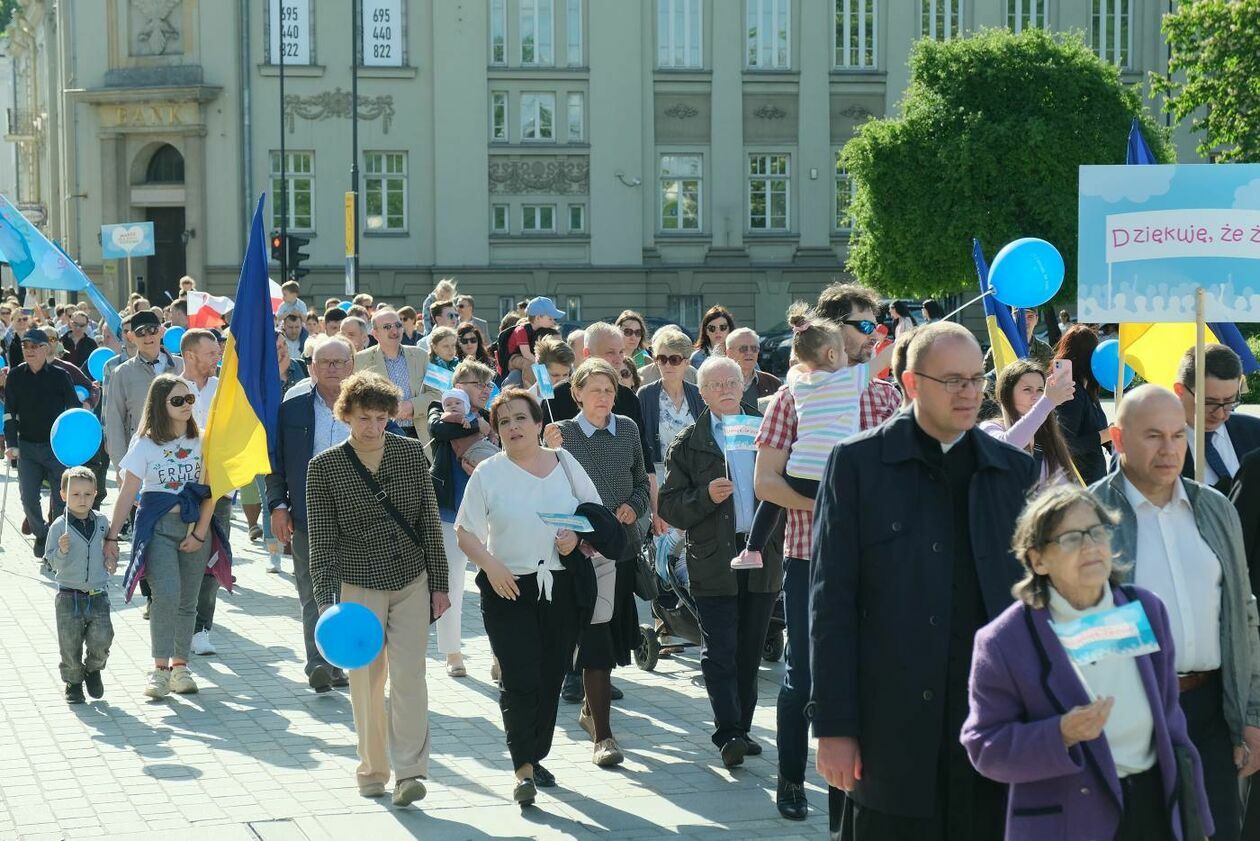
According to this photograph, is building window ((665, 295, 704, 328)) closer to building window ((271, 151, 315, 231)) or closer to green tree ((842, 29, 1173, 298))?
green tree ((842, 29, 1173, 298))

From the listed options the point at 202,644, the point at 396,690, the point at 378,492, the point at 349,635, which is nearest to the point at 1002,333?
the point at 378,492

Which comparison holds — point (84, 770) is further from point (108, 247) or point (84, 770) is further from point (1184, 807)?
point (108, 247)

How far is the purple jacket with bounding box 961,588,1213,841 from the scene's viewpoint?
14.7ft

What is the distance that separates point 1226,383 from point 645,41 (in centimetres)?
4461

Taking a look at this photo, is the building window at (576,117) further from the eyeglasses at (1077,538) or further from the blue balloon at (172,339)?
the eyeglasses at (1077,538)

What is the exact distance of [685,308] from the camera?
167 ft

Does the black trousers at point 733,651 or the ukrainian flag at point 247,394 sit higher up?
the ukrainian flag at point 247,394

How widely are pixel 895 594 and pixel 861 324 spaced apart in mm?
2865

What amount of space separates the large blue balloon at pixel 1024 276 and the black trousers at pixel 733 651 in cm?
180

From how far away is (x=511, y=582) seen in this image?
26.4 feet

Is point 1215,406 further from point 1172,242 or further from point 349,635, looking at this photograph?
point 349,635

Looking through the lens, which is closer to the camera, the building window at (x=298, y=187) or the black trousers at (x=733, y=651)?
the black trousers at (x=733, y=651)

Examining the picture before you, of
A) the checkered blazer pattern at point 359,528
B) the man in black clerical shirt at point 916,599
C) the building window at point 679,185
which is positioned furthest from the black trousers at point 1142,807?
the building window at point 679,185

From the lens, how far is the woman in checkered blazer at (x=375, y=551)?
322 inches
